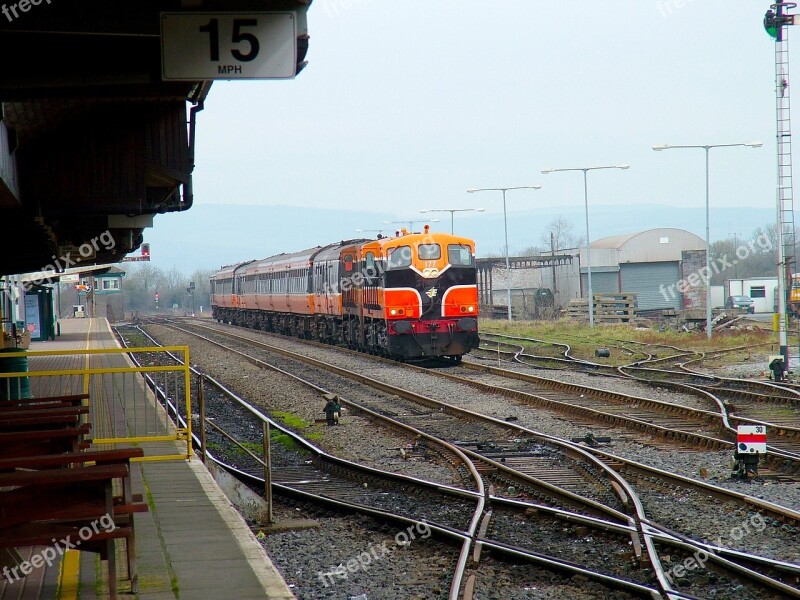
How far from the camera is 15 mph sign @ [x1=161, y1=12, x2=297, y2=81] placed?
6938 millimetres

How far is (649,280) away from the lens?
62.7m

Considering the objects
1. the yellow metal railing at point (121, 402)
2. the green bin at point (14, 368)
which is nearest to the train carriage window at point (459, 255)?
the yellow metal railing at point (121, 402)

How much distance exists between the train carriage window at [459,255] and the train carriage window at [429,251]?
278mm

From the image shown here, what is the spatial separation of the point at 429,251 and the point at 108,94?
52.4 feet

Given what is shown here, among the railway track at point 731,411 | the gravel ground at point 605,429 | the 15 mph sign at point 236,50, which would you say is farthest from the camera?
the railway track at point 731,411

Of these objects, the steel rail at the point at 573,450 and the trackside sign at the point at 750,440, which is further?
the trackside sign at the point at 750,440

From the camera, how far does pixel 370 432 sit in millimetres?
14719

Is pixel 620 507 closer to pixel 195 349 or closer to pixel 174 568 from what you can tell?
pixel 174 568

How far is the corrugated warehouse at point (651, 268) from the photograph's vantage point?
5978 cm

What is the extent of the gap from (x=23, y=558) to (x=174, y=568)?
1.02 meters

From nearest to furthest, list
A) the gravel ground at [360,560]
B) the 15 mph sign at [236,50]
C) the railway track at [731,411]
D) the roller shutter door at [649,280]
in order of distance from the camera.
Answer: the 15 mph sign at [236,50] < the gravel ground at [360,560] < the railway track at [731,411] < the roller shutter door at [649,280]

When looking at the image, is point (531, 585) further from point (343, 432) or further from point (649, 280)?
point (649, 280)

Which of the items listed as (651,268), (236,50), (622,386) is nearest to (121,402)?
(236,50)

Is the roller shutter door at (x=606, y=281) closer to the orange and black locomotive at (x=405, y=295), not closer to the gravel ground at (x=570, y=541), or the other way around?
the orange and black locomotive at (x=405, y=295)
